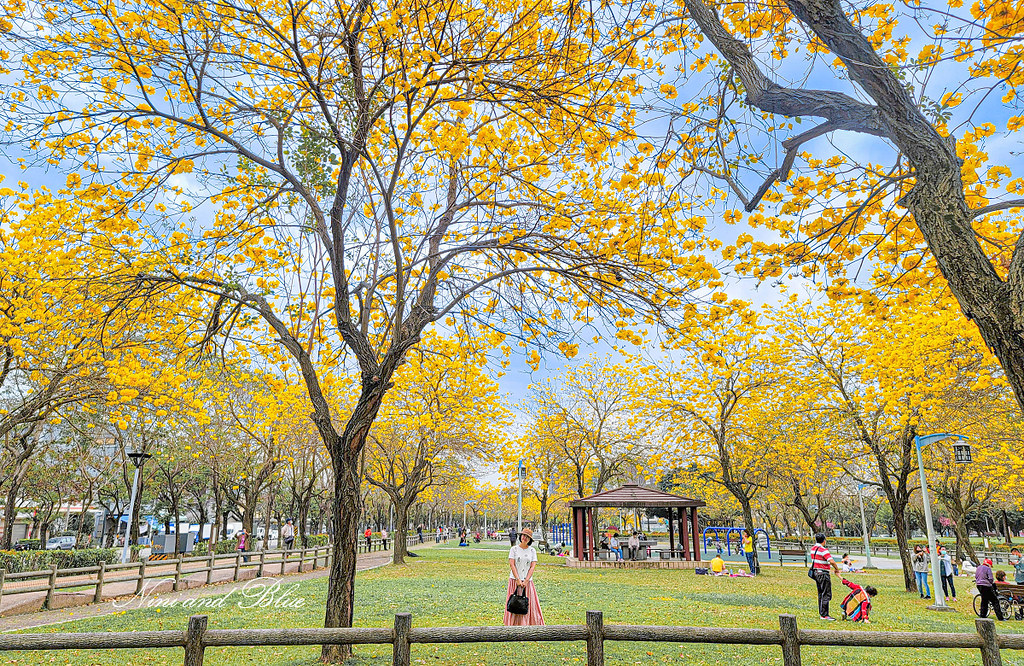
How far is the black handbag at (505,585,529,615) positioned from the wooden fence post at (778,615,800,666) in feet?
11.4

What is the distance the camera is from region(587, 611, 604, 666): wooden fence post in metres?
4.93

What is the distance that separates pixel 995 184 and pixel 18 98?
10285mm

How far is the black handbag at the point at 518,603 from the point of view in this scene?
754cm

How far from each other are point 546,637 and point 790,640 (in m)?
1.96

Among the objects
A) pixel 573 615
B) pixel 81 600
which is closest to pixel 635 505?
pixel 573 615

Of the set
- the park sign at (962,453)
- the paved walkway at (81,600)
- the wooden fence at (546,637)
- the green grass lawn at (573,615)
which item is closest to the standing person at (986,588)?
the green grass lawn at (573,615)

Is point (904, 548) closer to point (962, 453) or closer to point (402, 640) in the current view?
point (962, 453)

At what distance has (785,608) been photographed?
39.3 feet

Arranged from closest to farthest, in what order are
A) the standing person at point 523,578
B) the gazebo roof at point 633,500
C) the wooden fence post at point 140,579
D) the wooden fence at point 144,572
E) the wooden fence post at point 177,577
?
the standing person at point 523,578
the wooden fence at point 144,572
the wooden fence post at point 140,579
the wooden fence post at point 177,577
the gazebo roof at point 633,500

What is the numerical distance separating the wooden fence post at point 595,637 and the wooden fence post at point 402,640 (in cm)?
146

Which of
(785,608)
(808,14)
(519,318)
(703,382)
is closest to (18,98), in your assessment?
(519,318)

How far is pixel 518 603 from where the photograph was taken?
298 inches

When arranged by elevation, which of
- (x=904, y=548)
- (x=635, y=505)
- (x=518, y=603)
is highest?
(x=635, y=505)

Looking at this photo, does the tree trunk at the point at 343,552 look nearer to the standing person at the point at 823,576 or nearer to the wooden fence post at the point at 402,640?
the wooden fence post at the point at 402,640
